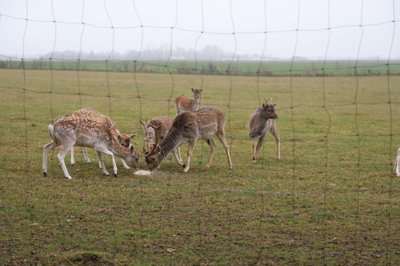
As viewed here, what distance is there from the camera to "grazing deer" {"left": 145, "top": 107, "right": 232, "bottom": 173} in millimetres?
12320

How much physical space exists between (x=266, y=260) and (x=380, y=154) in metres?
8.43

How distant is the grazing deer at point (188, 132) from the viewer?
12320mm

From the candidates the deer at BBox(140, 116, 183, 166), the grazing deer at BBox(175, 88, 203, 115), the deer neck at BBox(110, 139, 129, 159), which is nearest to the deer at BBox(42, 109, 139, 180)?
the deer neck at BBox(110, 139, 129, 159)

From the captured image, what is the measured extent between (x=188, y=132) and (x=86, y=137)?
2.11 meters

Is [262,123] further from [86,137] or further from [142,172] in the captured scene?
[86,137]

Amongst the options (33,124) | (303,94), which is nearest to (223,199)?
(33,124)

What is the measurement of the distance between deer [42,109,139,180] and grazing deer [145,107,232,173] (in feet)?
1.31

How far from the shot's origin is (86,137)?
11.6 metres

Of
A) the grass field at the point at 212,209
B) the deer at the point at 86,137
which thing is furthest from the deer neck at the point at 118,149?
the grass field at the point at 212,209

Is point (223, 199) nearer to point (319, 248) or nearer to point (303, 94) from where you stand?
point (319, 248)

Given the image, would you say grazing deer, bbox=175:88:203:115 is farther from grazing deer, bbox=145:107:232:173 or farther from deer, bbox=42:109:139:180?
deer, bbox=42:109:139:180

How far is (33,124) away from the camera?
1875 cm

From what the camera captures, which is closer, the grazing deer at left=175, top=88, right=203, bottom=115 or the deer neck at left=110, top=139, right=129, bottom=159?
the deer neck at left=110, top=139, right=129, bottom=159

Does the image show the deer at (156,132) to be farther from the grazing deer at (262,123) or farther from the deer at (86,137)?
the grazing deer at (262,123)
